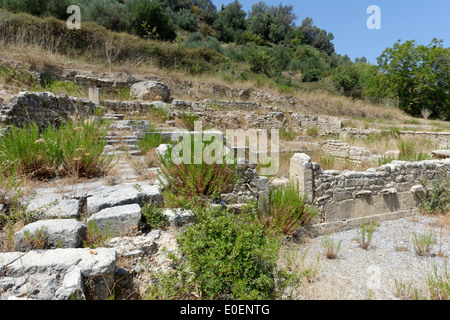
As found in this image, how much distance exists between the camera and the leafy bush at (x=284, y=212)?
4.21 metres

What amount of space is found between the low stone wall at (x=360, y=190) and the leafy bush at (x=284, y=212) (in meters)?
0.36

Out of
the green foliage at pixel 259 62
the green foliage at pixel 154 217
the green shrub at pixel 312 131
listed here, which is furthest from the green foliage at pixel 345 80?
the green foliage at pixel 154 217

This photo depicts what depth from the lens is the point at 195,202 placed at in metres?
3.29

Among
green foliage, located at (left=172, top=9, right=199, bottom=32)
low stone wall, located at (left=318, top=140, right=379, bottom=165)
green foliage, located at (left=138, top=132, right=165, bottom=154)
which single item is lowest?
low stone wall, located at (left=318, top=140, right=379, bottom=165)

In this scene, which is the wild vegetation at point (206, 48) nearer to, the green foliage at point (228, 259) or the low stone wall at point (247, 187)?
the low stone wall at point (247, 187)

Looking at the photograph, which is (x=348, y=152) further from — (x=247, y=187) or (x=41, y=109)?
(x=41, y=109)

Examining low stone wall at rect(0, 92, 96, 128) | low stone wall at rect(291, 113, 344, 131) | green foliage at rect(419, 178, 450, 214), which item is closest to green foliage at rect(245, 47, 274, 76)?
low stone wall at rect(291, 113, 344, 131)

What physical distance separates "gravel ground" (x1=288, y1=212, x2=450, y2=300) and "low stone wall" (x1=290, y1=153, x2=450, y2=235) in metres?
0.31

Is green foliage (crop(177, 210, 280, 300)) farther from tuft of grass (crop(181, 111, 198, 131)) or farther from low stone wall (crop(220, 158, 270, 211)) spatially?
tuft of grass (crop(181, 111, 198, 131))

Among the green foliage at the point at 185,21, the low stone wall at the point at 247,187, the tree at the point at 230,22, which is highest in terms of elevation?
the tree at the point at 230,22

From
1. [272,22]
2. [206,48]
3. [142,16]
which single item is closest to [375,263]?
[206,48]

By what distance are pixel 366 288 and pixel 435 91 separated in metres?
27.4

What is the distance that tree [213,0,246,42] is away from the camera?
34.8m
